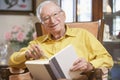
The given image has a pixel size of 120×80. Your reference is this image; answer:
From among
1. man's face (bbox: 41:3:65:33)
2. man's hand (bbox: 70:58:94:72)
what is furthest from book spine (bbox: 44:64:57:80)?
man's face (bbox: 41:3:65:33)

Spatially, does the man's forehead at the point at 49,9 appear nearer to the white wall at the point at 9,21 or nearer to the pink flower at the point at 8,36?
the pink flower at the point at 8,36

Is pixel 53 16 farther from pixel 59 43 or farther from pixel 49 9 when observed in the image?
Result: pixel 59 43

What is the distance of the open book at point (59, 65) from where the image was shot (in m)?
1.54

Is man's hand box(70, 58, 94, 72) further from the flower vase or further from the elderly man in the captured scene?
the flower vase

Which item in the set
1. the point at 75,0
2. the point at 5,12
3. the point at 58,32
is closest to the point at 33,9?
the point at 5,12

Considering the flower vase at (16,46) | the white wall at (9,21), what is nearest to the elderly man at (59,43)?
the flower vase at (16,46)

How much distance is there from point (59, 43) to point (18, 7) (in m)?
1.31

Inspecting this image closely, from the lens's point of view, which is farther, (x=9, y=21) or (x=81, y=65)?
(x=9, y=21)

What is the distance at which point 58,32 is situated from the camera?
193cm

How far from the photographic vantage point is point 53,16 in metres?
1.87

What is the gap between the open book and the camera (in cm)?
154

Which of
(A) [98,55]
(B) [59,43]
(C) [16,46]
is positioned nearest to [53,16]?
(B) [59,43]

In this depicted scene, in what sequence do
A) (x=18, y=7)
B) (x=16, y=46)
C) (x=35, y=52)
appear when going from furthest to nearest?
1. (x=18, y=7)
2. (x=16, y=46)
3. (x=35, y=52)

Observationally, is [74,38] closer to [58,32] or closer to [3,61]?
[58,32]
